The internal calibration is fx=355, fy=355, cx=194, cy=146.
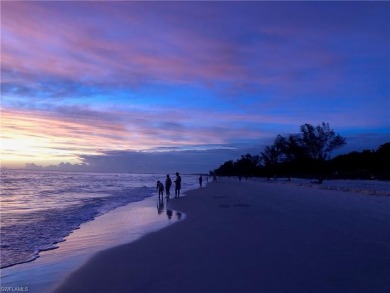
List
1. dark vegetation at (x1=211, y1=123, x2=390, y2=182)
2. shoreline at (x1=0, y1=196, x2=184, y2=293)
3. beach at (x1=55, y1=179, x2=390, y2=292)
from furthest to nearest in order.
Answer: dark vegetation at (x1=211, y1=123, x2=390, y2=182) < shoreline at (x1=0, y1=196, x2=184, y2=293) < beach at (x1=55, y1=179, x2=390, y2=292)

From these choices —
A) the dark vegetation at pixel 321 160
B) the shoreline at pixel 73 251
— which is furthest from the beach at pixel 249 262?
the dark vegetation at pixel 321 160

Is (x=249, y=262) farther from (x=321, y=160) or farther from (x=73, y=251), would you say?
(x=321, y=160)

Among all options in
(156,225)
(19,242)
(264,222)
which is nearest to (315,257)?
(264,222)

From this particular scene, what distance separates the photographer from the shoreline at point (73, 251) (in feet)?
25.7

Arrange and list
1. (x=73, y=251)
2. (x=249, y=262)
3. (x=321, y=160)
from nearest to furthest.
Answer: (x=249, y=262), (x=73, y=251), (x=321, y=160)

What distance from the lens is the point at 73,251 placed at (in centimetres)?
1091

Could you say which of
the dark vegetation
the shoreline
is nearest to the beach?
the shoreline

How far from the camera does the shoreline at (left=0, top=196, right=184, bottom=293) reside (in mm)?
7824

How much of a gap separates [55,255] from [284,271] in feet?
22.6

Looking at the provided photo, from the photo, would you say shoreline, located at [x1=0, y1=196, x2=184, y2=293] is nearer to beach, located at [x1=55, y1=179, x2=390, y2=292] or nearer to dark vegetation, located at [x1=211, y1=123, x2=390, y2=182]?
beach, located at [x1=55, y1=179, x2=390, y2=292]

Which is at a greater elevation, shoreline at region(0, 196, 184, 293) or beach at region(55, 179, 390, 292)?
beach at region(55, 179, 390, 292)

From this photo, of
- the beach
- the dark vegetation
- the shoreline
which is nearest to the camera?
the beach

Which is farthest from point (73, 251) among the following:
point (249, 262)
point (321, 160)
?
point (321, 160)

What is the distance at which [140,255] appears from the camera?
941cm
